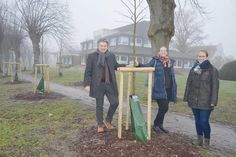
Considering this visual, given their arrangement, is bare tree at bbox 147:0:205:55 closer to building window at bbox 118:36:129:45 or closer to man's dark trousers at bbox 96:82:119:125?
man's dark trousers at bbox 96:82:119:125

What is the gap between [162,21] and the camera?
1254cm

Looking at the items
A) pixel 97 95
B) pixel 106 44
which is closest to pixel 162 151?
pixel 97 95

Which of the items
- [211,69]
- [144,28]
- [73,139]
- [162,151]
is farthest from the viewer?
[144,28]

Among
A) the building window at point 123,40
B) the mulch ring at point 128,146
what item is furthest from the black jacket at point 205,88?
the building window at point 123,40

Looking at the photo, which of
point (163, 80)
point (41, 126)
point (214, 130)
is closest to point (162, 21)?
point (214, 130)

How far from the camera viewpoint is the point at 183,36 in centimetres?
6525

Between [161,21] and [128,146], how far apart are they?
806 centimetres

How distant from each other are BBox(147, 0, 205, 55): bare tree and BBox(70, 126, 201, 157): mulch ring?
674cm

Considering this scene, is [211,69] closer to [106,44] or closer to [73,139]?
[106,44]

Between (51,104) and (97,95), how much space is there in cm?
540

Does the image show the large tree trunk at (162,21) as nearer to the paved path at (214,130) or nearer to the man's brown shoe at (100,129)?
the paved path at (214,130)

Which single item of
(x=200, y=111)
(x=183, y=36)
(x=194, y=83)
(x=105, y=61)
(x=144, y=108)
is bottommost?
(x=144, y=108)

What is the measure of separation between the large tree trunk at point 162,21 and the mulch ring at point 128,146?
6.73 m

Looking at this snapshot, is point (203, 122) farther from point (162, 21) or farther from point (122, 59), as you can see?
point (122, 59)
